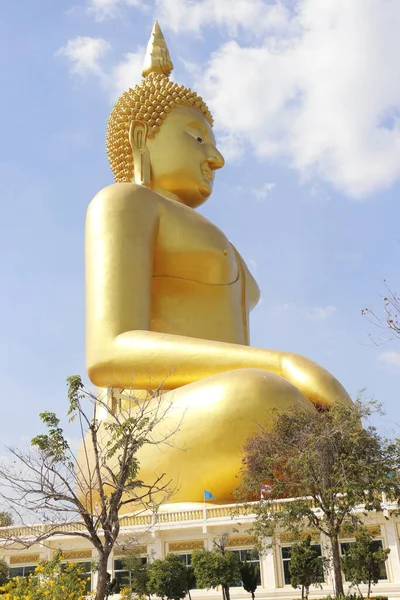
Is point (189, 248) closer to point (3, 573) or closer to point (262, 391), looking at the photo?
point (262, 391)

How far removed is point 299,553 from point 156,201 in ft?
21.8

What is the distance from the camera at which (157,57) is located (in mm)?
16500

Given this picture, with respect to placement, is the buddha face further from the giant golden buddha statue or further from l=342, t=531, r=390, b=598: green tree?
l=342, t=531, r=390, b=598: green tree

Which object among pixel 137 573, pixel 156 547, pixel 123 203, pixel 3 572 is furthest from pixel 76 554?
pixel 123 203

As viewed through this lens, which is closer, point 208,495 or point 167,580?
point 167,580

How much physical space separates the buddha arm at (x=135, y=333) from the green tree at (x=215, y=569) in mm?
2702

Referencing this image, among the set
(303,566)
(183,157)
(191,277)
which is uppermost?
(183,157)

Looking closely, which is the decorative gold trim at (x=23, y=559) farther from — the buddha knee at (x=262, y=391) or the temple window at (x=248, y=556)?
the buddha knee at (x=262, y=391)

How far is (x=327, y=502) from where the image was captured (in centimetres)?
870

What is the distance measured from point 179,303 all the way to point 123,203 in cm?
217

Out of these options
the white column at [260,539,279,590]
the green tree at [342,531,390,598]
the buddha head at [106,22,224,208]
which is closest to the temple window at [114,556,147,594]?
the white column at [260,539,279,590]

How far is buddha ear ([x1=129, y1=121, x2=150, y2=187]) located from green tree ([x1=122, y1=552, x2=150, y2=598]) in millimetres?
7222

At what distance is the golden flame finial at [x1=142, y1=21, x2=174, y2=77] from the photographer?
16359 mm

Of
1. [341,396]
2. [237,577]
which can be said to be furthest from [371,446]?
[237,577]
